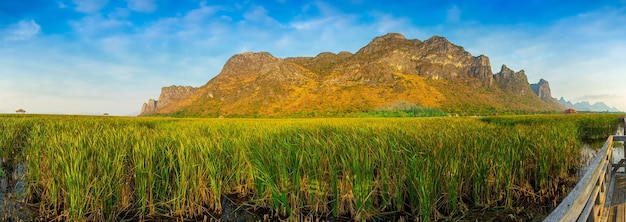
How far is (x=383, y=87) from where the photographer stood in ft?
424

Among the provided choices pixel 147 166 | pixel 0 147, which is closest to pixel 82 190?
pixel 147 166

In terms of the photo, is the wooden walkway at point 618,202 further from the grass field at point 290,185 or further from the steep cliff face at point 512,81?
the steep cliff face at point 512,81

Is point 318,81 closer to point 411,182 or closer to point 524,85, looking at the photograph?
point 524,85

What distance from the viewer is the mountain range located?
376 feet

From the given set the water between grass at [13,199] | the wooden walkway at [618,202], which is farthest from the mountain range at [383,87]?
the water between grass at [13,199]

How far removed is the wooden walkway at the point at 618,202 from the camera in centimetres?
423

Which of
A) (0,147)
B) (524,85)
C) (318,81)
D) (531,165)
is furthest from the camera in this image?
(524,85)

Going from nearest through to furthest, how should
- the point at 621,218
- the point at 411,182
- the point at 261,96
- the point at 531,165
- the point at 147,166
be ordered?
1. the point at 621,218
2. the point at 411,182
3. the point at 147,166
4. the point at 531,165
5. the point at 261,96

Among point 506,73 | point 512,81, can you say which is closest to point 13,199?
point 512,81

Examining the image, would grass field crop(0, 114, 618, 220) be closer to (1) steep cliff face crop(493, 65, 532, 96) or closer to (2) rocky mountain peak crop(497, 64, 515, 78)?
(1) steep cliff face crop(493, 65, 532, 96)

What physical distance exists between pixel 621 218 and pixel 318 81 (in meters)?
145

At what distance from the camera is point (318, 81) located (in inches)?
5842

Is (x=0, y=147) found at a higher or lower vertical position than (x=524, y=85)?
lower

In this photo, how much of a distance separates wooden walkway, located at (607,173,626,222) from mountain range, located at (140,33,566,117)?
309 ft
